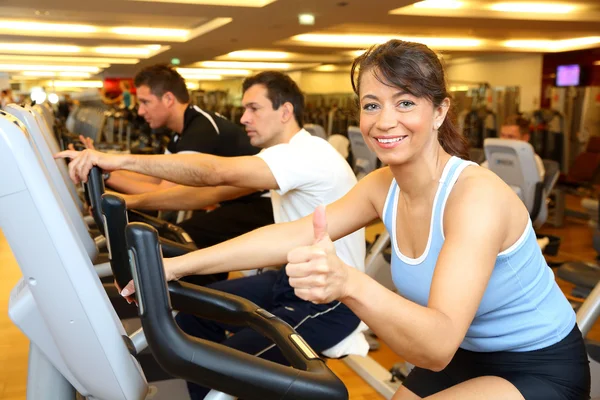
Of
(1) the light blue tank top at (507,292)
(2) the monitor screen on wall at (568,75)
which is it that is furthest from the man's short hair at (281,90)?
(2) the monitor screen on wall at (568,75)

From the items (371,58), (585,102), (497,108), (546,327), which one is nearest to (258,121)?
(371,58)

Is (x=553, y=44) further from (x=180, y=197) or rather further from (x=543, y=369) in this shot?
(x=543, y=369)

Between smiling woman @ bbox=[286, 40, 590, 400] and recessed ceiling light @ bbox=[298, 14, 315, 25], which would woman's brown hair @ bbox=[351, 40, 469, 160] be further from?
recessed ceiling light @ bbox=[298, 14, 315, 25]

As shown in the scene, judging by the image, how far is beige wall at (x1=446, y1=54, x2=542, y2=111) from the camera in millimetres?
12664

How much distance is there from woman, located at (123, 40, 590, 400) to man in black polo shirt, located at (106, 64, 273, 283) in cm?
144

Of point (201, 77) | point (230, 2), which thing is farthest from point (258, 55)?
point (201, 77)

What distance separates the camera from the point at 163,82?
3.15 metres

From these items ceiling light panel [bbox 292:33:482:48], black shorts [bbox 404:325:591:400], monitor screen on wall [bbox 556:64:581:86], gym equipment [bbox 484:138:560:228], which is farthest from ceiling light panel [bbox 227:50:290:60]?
black shorts [bbox 404:325:591:400]

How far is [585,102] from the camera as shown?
10.2m

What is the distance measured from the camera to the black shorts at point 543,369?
129cm

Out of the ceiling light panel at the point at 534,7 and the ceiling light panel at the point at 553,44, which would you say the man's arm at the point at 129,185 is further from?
the ceiling light panel at the point at 553,44

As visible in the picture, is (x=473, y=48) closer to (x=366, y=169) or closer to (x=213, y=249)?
(x=366, y=169)

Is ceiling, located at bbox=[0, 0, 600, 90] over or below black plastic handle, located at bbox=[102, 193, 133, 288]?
over

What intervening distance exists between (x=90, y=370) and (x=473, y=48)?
480 inches
